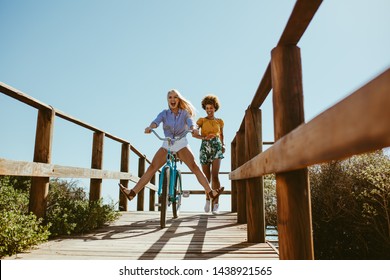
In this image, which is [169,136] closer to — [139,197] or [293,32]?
[293,32]

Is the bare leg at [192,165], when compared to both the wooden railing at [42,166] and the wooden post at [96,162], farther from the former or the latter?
the wooden post at [96,162]

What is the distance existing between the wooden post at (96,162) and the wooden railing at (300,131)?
2.94 metres

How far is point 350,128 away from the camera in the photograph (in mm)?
687

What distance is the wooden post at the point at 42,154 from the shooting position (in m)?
3.18

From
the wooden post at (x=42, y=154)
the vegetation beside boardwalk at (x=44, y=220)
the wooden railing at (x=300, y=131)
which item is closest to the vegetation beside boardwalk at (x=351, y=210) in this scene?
the vegetation beside boardwalk at (x=44, y=220)

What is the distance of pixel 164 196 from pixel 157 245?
3.49 feet

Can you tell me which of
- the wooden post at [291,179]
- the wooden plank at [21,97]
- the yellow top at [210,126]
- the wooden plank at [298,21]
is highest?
the yellow top at [210,126]

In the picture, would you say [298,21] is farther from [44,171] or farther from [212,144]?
[212,144]

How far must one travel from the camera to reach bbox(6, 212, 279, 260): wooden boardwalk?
2.35 m

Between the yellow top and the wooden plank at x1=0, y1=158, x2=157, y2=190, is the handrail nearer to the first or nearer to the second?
the wooden plank at x1=0, y1=158, x2=157, y2=190

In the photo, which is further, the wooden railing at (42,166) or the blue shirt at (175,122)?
the blue shirt at (175,122)

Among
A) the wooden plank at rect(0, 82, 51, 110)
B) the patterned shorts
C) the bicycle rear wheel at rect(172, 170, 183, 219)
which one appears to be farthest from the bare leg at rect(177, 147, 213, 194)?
the wooden plank at rect(0, 82, 51, 110)
